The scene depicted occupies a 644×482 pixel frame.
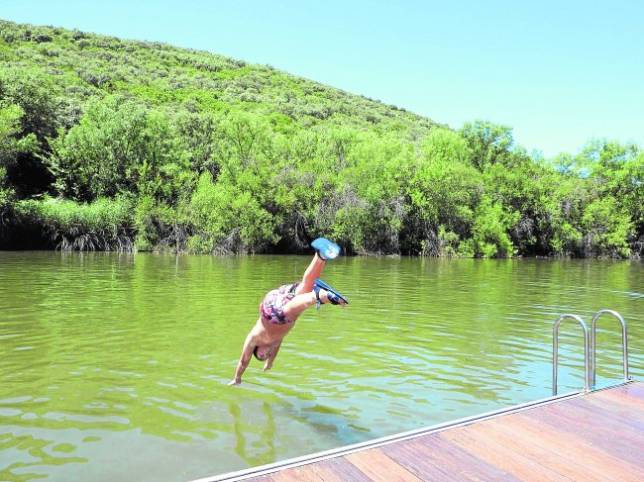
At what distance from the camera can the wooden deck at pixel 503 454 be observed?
15.3 ft

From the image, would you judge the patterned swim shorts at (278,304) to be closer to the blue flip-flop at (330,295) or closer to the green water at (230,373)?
the blue flip-flop at (330,295)

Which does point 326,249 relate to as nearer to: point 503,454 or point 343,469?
point 343,469

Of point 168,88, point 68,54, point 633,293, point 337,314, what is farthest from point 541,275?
point 68,54

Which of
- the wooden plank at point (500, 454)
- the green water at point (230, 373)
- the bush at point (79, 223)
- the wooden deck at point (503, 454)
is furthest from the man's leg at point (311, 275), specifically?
the bush at point (79, 223)

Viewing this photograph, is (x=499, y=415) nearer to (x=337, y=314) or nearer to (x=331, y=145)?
(x=337, y=314)

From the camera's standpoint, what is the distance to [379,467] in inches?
187

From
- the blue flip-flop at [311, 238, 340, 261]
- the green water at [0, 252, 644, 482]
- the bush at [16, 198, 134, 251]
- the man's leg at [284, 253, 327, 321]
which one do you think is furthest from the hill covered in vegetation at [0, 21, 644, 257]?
the blue flip-flop at [311, 238, 340, 261]

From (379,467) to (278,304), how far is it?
2.18 metres

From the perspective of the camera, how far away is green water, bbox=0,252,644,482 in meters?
6.53

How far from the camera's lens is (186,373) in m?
9.73

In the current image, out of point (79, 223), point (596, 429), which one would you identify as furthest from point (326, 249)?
point (79, 223)

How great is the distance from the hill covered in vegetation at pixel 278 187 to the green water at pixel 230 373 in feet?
93.5

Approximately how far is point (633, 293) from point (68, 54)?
9504 cm

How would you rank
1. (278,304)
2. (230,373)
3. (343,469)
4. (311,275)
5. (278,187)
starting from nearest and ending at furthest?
(343,469) → (311,275) → (278,304) → (230,373) → (278,187)
